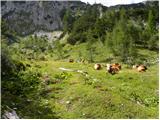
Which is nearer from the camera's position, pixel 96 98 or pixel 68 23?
pixel 96 98

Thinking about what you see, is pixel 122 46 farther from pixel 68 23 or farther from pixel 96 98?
pixel 96 98

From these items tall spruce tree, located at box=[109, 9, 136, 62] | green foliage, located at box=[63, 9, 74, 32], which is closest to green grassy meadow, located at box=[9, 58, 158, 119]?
→ tall spruce tree, located at box=[109, 9, 136, 62]

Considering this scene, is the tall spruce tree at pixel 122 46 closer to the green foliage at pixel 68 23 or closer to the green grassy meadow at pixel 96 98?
the green foliage at pixel 68 23

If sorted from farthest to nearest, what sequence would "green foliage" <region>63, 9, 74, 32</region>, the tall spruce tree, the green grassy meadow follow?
"green foliage" <region>63, 9, 74, 32</region> < the tall spruce tree < the green grassy meadow

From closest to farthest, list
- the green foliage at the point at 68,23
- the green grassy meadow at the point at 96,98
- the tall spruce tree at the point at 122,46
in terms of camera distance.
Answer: the green grassy meadow at the point at 96,98 → the tall spruce tree at the point at 122,46 → the green foliage at the point at 68,23

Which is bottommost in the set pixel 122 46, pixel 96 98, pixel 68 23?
pixel 122 46

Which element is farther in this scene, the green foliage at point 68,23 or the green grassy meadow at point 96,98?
the green foliage at point 68,23

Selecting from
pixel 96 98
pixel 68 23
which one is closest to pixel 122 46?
pixel 68 23

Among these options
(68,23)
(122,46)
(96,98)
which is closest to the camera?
(96,98)

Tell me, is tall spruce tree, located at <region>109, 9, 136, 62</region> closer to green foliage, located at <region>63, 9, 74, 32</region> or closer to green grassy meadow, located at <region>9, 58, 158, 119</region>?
green foliage, located at <region>63, 9, 74, 32</region>

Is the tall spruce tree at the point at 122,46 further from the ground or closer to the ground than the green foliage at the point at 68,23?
closer to the ground

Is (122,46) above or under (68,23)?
under

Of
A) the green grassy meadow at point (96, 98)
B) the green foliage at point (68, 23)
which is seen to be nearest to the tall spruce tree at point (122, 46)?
the green foliage at point (68, 23)

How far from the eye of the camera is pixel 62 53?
144875mm
